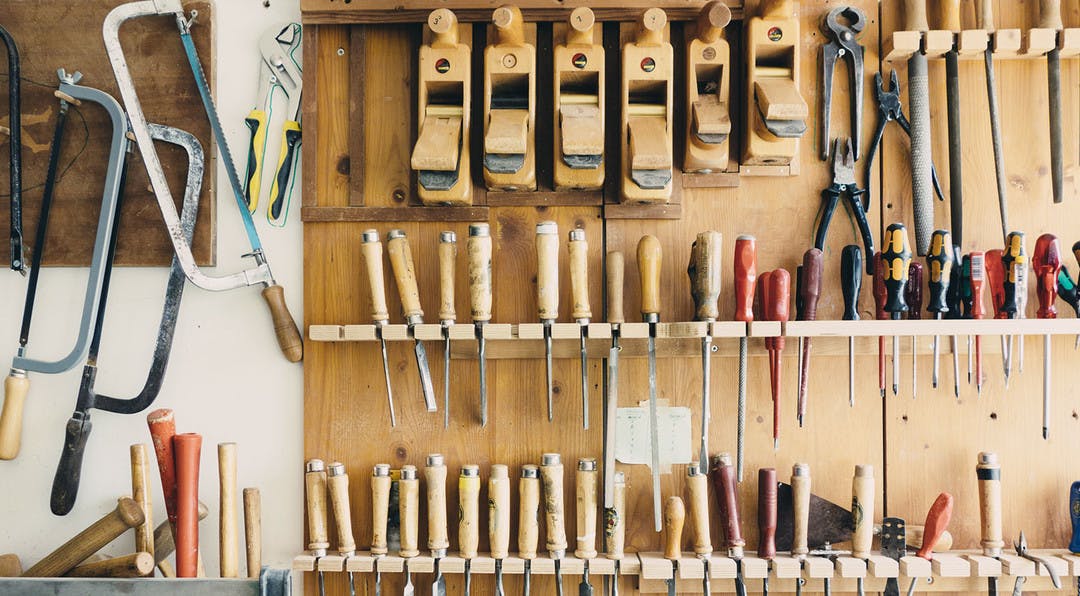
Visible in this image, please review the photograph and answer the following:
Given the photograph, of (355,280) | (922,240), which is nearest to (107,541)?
(355,280)

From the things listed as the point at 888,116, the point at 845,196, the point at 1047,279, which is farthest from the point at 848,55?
the point at 1047,279

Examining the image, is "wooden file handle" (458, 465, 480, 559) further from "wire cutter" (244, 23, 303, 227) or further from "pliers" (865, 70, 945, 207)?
"pliers" (865, 70, 945, 207)

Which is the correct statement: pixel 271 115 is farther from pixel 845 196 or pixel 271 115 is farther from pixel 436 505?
pixel 845 196

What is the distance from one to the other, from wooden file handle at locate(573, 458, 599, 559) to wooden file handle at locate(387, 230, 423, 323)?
0.52 meters

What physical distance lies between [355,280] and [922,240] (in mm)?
1337

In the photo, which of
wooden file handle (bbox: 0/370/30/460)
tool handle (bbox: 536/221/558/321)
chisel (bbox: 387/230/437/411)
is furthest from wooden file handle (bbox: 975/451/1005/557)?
wooden file handle (bbox: 0/370/30/460)

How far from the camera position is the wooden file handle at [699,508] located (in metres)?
1.82

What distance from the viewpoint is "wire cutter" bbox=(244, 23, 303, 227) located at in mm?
1975

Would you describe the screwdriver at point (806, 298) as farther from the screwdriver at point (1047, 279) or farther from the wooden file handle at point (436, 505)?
the wooden file handle at point (436, 505)

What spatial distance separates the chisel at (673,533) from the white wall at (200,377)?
2.90ft

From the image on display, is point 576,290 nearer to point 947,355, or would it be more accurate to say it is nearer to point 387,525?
point 387,525

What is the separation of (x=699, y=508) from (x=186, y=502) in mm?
1098

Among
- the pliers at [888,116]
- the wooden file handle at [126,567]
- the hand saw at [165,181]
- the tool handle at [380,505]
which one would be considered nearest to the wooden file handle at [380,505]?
the tool handle at [380,505]

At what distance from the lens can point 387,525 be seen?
187 cm
